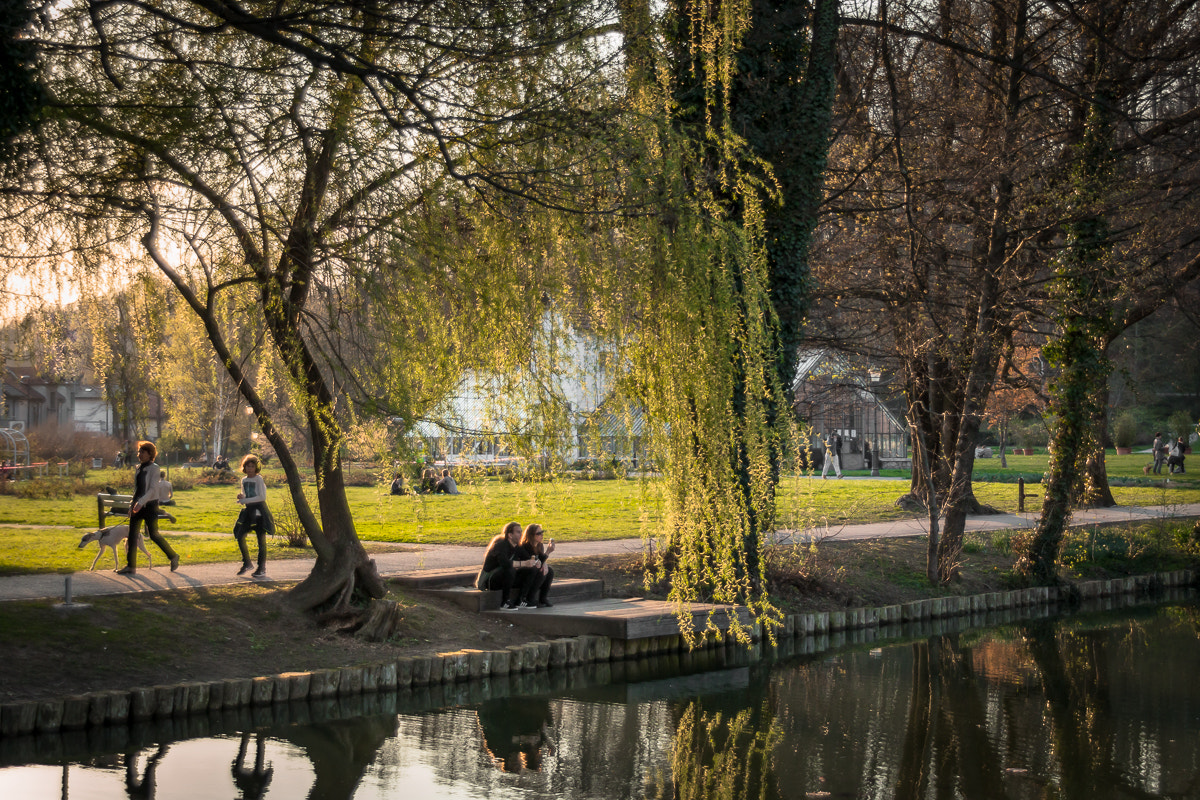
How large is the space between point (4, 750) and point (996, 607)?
1303 cm

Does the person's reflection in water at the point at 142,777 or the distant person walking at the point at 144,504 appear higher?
the distant person walking at the point at 144,504

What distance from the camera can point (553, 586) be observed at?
536 inches

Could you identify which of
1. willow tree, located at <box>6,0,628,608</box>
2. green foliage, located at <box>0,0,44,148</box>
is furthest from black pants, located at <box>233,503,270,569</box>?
green foliage, located at <box>0,0,44,148</box>

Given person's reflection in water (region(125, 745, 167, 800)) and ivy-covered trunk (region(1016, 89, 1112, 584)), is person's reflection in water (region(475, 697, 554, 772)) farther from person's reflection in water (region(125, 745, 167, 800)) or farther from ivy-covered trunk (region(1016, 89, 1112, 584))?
ivy-covered trunk (region(1016, 89, 1112, 584))

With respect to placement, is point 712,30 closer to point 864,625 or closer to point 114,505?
point 864,625

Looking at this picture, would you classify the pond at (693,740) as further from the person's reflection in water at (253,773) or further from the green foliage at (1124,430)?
the green foliage at (1124,430)

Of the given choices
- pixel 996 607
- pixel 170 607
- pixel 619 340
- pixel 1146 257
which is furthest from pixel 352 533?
pixel 1146 257

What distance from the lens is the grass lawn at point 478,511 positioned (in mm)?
9086

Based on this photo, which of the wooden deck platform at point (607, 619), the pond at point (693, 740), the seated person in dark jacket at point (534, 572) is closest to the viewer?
the pond at point (693, 740)

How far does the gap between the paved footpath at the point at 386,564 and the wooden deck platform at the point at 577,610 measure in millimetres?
1007

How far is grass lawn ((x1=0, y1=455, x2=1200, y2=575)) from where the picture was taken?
909cm

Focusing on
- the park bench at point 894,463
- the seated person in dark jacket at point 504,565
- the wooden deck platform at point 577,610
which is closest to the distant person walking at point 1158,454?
the park bench at point 894,463

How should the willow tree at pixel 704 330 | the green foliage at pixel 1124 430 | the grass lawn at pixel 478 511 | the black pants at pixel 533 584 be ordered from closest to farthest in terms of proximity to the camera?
the willow tree at pixel 704 330
the grass lawn at pixel 478 511
the black pants at pixel 533 584
the green foliage at pixel 1124 430

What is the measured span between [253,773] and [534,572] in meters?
5.10
